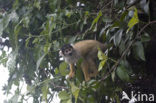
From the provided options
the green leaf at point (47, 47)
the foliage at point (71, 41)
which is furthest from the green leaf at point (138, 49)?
the green leaf at point (47, 47)

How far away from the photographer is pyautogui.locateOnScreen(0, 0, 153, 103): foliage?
1.97 metres

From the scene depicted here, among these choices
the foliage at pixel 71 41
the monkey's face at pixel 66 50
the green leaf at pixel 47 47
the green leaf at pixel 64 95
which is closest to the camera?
the foliage at pixel 71 41

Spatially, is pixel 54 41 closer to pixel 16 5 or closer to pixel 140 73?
pixel 16 5

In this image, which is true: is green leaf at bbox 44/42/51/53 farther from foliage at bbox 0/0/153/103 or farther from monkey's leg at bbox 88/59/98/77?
monkey's leg at bbox 88/59/98/77

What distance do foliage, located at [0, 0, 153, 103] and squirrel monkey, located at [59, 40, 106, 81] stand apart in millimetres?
82

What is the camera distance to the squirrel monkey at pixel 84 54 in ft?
9.19

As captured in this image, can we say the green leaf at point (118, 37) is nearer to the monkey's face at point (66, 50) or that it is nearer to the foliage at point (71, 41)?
the foliage at point (71, 41)

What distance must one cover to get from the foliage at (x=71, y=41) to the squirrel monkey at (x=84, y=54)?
8cm

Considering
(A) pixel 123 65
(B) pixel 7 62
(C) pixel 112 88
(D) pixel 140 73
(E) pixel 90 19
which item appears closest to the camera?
(A) pixel 123 65

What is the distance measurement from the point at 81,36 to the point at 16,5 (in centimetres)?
86

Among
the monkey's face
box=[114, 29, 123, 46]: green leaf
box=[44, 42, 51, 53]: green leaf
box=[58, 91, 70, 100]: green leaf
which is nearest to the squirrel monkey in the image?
the monkey's face

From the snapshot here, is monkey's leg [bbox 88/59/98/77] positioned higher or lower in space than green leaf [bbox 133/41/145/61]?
lower

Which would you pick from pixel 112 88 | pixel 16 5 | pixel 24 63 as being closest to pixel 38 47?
pixel 24 63

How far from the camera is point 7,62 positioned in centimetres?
295
